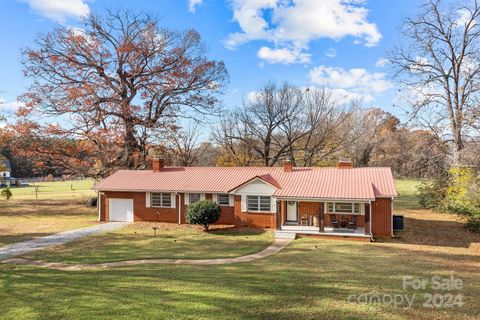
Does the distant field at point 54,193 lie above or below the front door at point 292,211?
below

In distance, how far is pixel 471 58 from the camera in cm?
2666

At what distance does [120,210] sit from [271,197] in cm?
1163

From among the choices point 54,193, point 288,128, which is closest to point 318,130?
point 288,128

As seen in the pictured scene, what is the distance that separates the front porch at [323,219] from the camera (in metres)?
19.1

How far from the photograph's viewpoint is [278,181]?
2212cm

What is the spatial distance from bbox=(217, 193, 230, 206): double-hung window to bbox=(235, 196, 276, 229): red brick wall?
2.80 ft

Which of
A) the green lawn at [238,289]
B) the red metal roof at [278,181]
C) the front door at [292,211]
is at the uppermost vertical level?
the red metal roof at [278,181]

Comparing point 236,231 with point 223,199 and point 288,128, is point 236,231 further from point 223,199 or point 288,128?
point 288,128

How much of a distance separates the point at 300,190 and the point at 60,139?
2342 cm

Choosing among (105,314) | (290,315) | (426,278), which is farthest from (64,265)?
(426,278)

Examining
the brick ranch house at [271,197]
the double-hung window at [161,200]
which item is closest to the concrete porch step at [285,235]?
the brick ranch house at [271,197]

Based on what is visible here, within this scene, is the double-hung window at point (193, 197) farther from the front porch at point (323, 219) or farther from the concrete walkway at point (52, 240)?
the front porch at point (323, 219)

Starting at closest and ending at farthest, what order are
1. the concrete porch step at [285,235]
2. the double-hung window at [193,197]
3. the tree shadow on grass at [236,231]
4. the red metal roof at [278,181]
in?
the concrete porch step at [285,235], the red metal roof at [278,181], the tree shadow on grass at [236,231], the double-hung window at [193,197]

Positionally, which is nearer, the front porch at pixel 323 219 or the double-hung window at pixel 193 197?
the front porch at pixel 323 219
